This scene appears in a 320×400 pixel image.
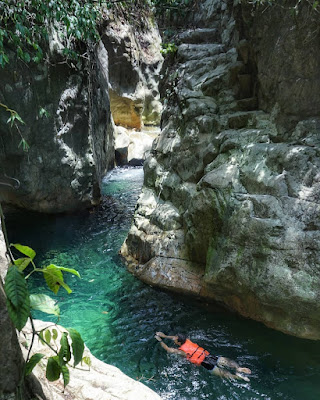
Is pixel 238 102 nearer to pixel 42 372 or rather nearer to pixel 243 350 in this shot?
pixel 243 350

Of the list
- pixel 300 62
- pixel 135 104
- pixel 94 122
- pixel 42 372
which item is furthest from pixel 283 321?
pixel 135 104

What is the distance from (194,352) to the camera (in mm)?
4762

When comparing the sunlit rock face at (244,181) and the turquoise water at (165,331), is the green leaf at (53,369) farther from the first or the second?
the sunlit rock face at (244,181)

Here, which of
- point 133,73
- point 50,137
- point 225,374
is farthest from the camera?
point 133,73

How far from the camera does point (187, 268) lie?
642cm

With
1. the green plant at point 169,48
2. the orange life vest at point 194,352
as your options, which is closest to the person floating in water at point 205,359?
Answer: the orange life vest at point 194,352

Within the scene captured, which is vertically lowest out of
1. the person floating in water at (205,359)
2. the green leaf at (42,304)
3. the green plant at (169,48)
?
the person floating in water at (205,359)

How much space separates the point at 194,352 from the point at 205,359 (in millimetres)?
199

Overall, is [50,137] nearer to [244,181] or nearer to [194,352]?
[244,181]

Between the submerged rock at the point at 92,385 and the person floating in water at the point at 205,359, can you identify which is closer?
the submerged rock at the point at 92,385

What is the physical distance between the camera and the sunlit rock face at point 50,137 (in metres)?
8.62

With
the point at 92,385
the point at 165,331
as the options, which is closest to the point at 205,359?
the point at 165,331

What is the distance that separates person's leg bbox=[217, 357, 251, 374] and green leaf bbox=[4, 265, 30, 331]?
13.0 feet

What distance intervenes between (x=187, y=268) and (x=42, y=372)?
14.4 feet
